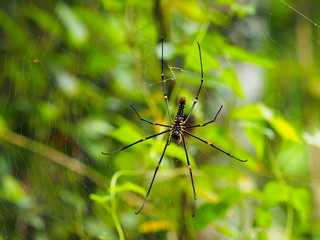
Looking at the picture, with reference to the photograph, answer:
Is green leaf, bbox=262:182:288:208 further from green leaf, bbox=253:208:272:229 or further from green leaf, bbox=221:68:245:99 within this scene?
green leaf, bbox=221:68:245:99

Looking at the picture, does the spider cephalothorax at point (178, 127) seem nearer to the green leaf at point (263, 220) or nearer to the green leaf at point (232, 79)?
the green leaf at point (232, 79)

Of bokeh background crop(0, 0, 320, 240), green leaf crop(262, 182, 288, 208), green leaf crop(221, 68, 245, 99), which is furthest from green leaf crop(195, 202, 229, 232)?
green leaf crop(221, 68, 245, 99)

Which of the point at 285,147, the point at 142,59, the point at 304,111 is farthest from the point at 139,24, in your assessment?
the point at 304,111

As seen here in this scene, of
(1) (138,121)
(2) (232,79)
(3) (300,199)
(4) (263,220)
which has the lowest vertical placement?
(4) (263,220)

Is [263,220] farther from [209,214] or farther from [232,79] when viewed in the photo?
[232,79]

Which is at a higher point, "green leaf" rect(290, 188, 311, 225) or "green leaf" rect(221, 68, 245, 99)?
"green leaf" rect(221, 68, 245, 99)

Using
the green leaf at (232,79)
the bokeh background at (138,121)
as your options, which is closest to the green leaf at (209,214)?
the bokeh background at (138,121)

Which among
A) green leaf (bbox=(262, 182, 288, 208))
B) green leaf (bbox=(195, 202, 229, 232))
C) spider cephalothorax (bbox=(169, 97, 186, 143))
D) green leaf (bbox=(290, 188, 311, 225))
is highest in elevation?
spider cephalothorax (bbox=(169, 97, 186, 143))

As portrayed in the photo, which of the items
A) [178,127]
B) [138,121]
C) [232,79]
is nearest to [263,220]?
[232,79]
